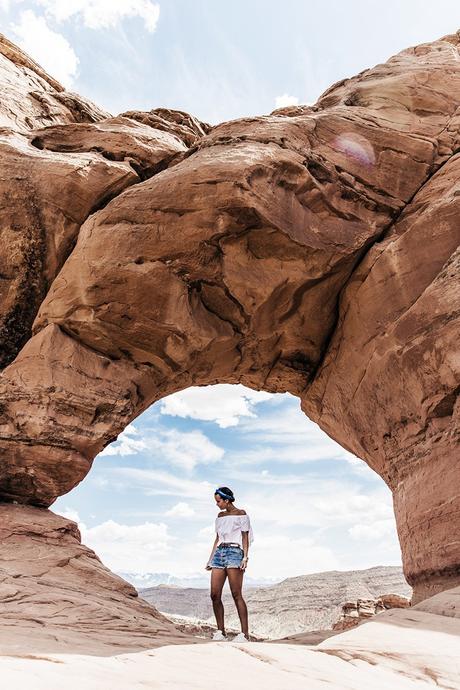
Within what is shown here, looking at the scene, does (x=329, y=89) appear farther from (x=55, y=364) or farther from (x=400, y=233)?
(x=55, y=364)

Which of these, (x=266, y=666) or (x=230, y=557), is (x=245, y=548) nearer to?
(x=230, y=557)

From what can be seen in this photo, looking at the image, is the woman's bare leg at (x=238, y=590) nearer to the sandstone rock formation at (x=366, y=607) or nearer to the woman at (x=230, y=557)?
the woman at (x=230, y=557)

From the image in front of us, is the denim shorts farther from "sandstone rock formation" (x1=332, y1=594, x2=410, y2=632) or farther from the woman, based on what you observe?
"sandstone rock formation" (x1=332, y1=594, x2=410, y2=632)

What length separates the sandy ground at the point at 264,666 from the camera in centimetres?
296

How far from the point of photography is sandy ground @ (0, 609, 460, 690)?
296 centimetres

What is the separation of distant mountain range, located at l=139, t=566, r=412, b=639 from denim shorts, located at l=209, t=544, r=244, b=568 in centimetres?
2133

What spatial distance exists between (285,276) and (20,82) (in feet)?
37.8

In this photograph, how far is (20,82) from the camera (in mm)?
15789

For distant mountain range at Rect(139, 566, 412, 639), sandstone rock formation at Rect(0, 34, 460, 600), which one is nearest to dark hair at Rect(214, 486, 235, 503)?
sandstone rock formation at Rect(0, 34, 460, 600)

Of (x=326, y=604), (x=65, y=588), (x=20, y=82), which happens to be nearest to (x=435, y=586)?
(x=65, y=588)

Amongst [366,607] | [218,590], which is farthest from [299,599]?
[218,590]

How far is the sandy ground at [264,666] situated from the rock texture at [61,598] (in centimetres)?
84

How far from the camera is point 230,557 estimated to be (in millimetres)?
7508

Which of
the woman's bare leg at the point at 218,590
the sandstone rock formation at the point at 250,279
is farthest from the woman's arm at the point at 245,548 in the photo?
the sandstone rock formation at the point at 250,279
